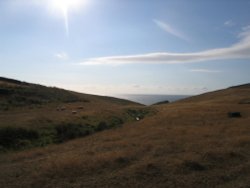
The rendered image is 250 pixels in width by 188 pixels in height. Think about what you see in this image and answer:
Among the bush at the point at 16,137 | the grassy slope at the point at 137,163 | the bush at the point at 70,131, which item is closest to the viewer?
the grassy slope at the point at 137,163

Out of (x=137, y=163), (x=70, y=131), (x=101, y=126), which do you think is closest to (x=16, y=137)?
(x=70, y=131)

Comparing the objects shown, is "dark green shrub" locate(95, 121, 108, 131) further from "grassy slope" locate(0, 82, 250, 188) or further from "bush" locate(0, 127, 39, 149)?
"bush" locate(0, 127, 39, 149)

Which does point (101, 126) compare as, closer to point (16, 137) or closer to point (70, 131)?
point (70, 131)

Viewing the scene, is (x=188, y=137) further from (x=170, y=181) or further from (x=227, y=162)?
(x=170, y=181)

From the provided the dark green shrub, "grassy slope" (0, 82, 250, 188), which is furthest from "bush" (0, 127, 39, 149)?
the dark green shrub

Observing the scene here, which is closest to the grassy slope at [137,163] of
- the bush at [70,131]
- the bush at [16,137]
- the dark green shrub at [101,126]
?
the bush at [16,137]

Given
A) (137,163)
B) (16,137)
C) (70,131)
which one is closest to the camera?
(137,163)

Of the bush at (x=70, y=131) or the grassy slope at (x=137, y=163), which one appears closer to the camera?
the grassy slope at (x=137, y=163)

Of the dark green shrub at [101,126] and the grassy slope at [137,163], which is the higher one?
the dark green shrub at [101,126]

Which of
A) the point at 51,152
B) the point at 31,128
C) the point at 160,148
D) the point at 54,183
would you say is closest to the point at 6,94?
the point at 31,128

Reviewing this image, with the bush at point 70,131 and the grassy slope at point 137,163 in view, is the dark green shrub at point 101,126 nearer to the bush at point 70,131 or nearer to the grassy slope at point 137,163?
the bush at point 70,131

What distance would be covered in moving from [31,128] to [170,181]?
18362 millimetres

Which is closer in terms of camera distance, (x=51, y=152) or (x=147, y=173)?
(x=147, y=173)

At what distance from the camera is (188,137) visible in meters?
30.3
